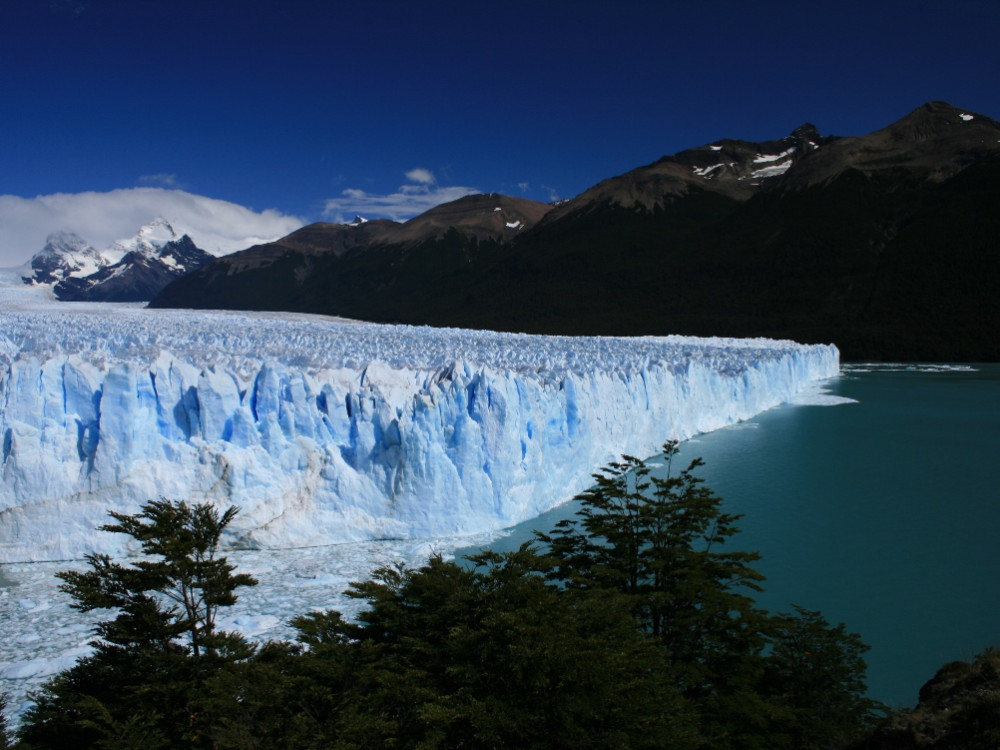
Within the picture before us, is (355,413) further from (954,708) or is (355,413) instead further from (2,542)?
(954,708)

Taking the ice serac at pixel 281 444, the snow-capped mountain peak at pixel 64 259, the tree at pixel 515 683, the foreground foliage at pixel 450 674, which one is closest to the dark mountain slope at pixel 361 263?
the snow-capped mountain peak at pixel 64 259

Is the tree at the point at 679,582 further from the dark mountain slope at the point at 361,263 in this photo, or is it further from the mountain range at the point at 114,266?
the mountain range at the point at 114,266

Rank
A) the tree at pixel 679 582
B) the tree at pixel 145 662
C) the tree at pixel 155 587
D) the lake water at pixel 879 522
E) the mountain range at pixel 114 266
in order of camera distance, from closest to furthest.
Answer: the tree at pixel 145 662 → the tree at pixel 155 587 → the tree at pixel 679 582 → the lake water at pixel 879 522 → the mountain range at pixel 114 266

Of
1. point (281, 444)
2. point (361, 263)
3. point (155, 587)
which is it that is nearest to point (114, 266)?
point (361, 263)

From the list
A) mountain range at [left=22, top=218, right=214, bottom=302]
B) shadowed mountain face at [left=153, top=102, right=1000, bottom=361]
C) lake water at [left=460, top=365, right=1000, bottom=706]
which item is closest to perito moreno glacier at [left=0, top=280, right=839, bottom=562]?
lake water at [left=460, top=365, right=1000, bottom=706]

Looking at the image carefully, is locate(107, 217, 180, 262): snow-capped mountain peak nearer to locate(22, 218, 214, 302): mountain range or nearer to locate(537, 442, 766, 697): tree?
locate(22, 218, 214, 302): mountain range

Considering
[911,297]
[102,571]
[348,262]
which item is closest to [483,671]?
[102,571]
